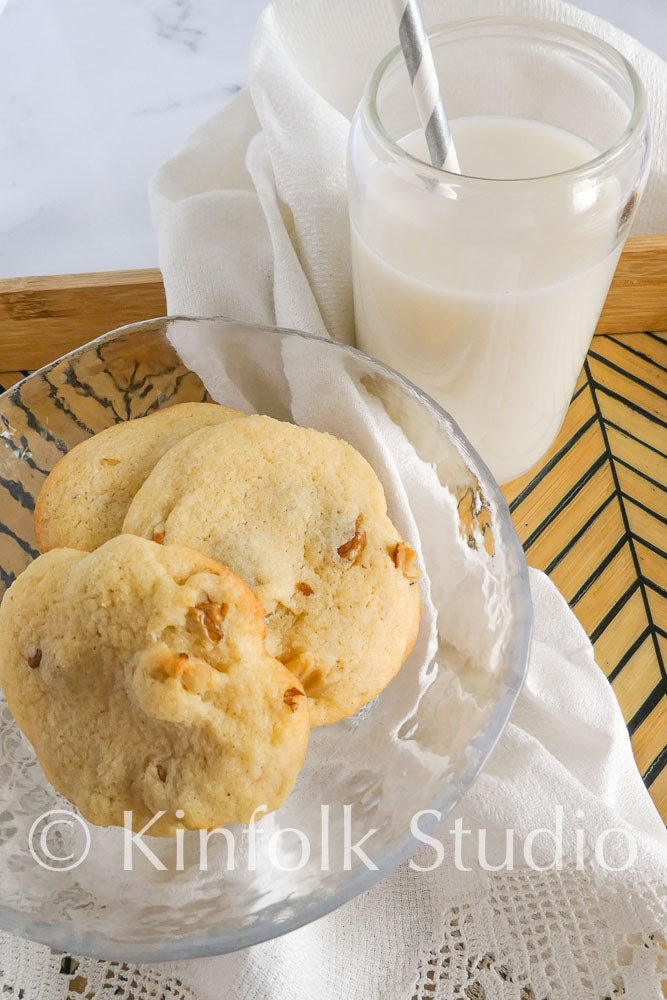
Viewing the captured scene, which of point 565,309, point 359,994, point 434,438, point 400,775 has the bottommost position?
point 359,994

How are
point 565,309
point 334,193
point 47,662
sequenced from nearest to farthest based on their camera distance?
point 47,662
point 565,309
point 334,193

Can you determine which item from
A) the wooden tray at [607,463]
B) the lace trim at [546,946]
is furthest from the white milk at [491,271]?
the lace trim at [546,946]

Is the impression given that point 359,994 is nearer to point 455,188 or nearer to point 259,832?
point 259,832

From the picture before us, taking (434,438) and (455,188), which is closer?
(455,188)

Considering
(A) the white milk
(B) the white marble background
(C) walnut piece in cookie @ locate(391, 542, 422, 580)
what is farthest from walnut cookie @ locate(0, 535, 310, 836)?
(B) the white marble background

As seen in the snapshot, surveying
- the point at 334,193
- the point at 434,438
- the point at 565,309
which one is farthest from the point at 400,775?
the point at 334,193

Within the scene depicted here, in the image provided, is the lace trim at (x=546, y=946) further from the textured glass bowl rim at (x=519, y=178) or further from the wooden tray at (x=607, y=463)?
the textured glass bowl rim at (x=519, y=178)
